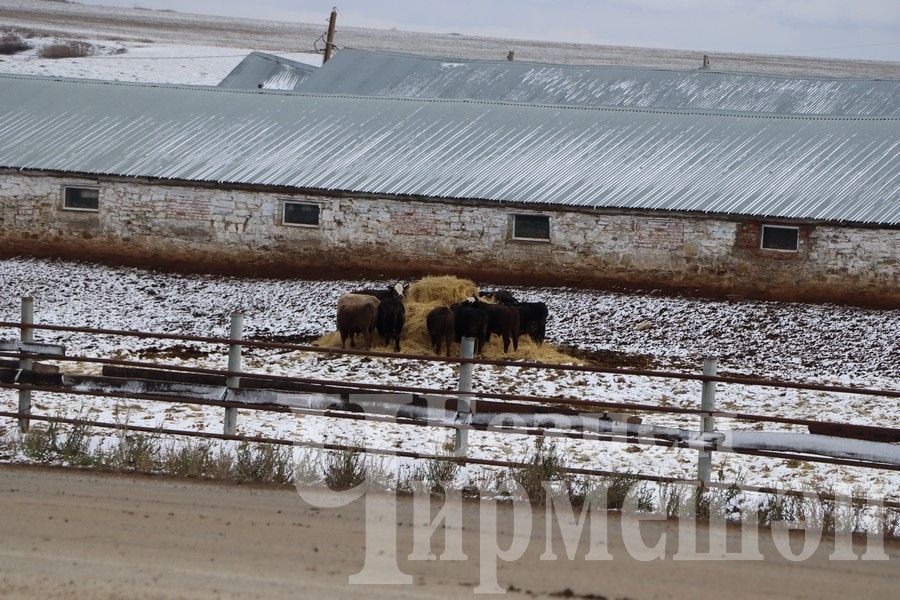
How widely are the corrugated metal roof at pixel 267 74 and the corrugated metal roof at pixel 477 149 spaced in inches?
541

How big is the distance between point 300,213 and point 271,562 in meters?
17.8

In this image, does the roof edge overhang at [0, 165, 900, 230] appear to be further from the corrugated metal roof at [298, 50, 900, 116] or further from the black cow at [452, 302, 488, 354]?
the corrugated metal roof at [298, 50, 900, 116]

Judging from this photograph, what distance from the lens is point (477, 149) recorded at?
27.3m

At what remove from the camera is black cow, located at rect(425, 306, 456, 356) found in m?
19.1

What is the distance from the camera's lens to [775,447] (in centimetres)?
1045

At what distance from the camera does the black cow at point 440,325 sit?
19109 mm

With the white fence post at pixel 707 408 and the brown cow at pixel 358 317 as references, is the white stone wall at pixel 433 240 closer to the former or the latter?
the brown cow at pixel 358 317

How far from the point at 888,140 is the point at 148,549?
864 inches

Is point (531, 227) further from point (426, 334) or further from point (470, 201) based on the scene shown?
point (426, 334)

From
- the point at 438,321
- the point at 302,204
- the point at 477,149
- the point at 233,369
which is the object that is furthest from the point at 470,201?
the point at 233,369

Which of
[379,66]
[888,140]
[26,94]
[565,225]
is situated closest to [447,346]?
[565,225]

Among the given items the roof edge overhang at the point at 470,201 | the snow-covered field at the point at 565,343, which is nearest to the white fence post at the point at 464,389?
the snow-covered field at the point at 565,343

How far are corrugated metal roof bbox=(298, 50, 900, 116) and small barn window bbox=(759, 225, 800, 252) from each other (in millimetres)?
14179

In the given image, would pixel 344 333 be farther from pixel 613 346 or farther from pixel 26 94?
pixel 26 94
